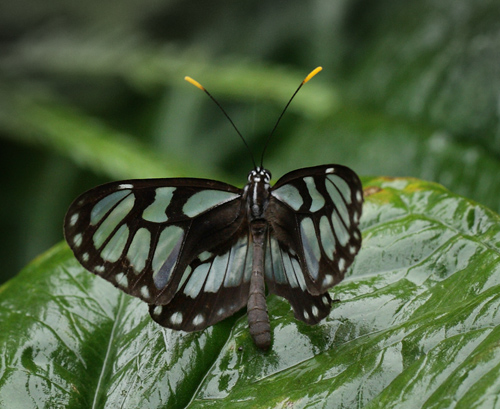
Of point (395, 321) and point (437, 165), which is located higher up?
point (437, 165)

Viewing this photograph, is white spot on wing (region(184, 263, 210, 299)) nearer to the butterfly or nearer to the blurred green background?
the butterfly

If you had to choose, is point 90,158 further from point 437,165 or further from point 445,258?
point 445,258

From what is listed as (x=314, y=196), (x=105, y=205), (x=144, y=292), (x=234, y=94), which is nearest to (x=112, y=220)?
(x=105, y=205)

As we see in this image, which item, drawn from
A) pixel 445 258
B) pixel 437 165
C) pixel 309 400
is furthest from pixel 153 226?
pixel 437 165

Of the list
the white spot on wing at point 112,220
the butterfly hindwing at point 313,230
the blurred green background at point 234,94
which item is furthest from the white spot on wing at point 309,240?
the blurred green background at point 234,94

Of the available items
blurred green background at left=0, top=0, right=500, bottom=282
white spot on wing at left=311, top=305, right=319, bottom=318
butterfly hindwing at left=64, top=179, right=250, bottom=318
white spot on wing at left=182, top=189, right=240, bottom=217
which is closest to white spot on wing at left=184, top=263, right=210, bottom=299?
butterfly hindwing at left=64, top=179, right=250, bottom=318

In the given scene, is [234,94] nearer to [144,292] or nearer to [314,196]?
[314,196]
